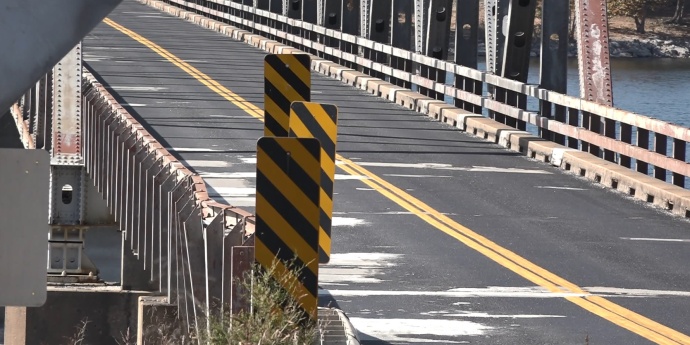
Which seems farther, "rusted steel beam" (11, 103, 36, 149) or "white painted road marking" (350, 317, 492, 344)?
"rusted steel beam" (11, 103, 36, 149)

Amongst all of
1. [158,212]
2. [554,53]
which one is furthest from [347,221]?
[554,53]

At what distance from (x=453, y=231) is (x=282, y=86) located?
3813 mm

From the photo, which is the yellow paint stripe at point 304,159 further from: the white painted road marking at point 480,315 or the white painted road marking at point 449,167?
the white painted road marking at point 449,167

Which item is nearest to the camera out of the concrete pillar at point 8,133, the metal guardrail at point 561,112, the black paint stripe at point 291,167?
the black paint stripe at point 291,167

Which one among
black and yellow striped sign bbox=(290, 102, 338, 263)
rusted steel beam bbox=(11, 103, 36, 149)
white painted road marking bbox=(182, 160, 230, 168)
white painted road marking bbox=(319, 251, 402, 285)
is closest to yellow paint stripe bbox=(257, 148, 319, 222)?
black and yellow striped sign bbox=(290, 102, 338, 263)

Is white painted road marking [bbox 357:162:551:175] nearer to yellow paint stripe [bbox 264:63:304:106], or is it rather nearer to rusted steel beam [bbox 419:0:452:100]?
yellow paint stripe [bbox 264:63:304:106]

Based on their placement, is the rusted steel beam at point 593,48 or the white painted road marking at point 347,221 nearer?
the white painted road marking at point 347,221

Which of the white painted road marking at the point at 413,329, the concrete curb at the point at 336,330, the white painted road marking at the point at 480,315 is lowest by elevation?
the white painted road marking at the point at 413,329

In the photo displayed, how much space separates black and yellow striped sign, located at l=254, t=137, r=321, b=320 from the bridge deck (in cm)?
261

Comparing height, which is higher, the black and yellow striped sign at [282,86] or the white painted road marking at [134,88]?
the black and yellow striped sign at [282,86]

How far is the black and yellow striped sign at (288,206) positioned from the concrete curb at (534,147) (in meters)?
9.45

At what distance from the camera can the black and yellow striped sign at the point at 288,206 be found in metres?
6.94

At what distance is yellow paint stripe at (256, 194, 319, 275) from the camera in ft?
23.0

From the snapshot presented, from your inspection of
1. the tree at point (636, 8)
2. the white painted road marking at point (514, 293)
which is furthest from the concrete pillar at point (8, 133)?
the tree at point (636, 8)
